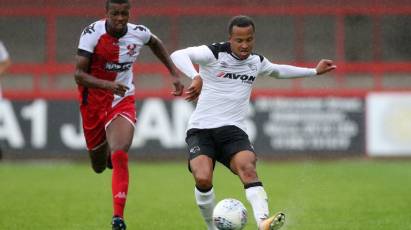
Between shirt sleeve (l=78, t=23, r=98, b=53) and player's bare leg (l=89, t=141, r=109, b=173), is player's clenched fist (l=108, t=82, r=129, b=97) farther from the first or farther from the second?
player's bare leg (l=89, t=141, r=109, b=173)

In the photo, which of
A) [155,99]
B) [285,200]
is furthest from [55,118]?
[285,200]

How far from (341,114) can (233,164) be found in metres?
11.0

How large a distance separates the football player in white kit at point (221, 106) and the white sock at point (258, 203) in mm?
206

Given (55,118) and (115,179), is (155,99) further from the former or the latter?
(115,179)

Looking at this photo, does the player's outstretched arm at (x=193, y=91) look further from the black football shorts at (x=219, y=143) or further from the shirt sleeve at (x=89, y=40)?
the shirt sleeve at (x=89, y=40)

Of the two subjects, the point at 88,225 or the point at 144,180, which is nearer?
the point at 88,225

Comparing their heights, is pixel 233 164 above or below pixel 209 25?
below

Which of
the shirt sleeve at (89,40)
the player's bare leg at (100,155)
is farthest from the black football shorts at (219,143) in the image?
the player's bare leg at (100,155)

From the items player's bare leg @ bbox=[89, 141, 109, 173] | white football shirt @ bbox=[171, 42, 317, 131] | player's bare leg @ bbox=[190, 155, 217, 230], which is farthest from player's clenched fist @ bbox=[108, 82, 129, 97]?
player's bare leg @ bbox=[89, 141, 109, 173]

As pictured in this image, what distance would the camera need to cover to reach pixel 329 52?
21.2 meters

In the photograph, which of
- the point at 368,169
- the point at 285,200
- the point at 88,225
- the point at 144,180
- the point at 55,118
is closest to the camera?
the point at 88,225

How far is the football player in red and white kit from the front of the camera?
8836mm

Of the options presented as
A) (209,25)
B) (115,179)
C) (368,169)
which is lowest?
(368,169)

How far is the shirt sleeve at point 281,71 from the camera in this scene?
348 inches
